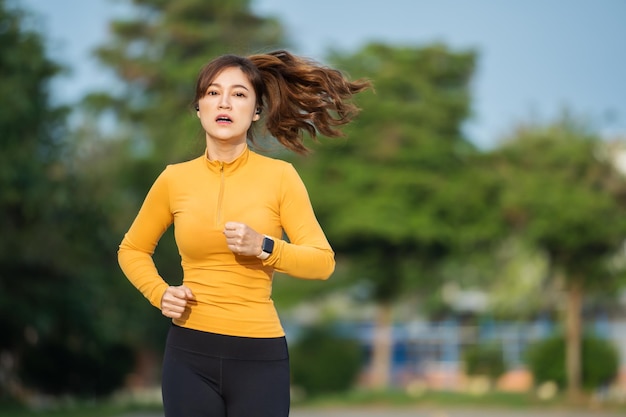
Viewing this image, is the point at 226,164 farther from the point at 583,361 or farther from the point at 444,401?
the point at 583,361

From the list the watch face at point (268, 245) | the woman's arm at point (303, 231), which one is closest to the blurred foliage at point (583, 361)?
the woman's arm at point (303, 231)

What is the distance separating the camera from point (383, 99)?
2542 centimetres

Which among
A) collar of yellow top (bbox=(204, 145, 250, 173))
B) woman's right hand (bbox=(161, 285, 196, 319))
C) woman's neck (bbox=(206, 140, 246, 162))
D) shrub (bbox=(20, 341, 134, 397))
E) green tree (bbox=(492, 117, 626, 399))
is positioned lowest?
shrub (bbox=(20, 341, 134, 397))

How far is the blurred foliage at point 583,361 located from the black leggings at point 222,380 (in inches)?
772

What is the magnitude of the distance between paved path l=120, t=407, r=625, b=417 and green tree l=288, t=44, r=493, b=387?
16.2ft

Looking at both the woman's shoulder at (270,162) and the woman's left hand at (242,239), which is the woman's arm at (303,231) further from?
the woman's left hand at (242,239)

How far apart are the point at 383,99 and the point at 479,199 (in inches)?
→ 152

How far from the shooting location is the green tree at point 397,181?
77.8 feet

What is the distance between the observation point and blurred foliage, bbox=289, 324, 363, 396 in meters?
23.7

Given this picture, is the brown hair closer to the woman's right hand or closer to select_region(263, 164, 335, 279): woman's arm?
select_region(263, 164, 335, 279): woman's arm

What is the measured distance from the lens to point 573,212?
20797 millimetres

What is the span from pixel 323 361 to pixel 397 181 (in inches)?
184

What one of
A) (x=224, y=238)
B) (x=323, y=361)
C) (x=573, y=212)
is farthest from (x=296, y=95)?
(x=323, y=361)

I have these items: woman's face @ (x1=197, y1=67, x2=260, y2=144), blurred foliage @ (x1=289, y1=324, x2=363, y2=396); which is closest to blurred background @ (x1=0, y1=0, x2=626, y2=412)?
blurred foliage @ (x1=289, y1=324, x2=363, y2=396)
